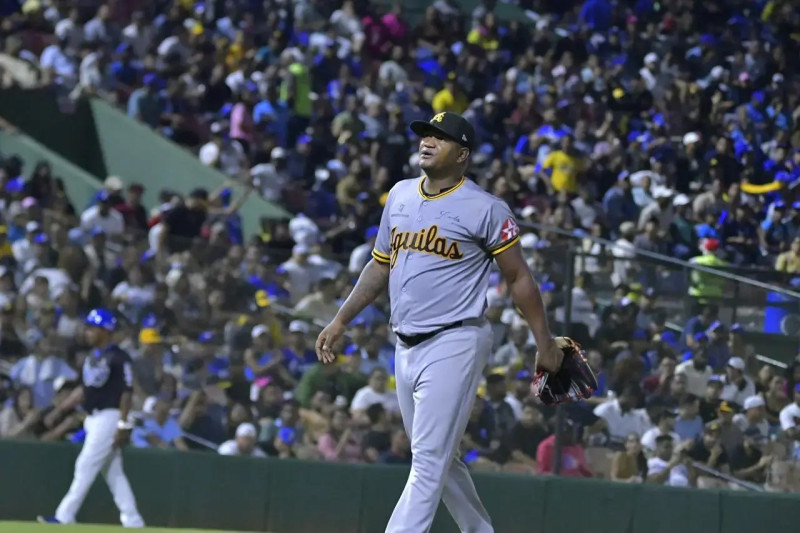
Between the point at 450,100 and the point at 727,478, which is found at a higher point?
the point at 450,100

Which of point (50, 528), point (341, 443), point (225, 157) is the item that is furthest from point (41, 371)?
point (225, 157)

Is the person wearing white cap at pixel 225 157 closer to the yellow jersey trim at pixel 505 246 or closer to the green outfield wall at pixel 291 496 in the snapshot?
the green outfield wall at pixel 291 496

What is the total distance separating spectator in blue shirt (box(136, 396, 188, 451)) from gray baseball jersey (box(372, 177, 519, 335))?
5.03 m

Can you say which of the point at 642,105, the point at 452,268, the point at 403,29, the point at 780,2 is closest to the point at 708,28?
the point at 780,2

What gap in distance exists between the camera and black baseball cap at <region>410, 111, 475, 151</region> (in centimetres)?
622

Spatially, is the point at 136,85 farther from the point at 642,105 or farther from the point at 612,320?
the point at 612,320

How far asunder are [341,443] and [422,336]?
4715mm

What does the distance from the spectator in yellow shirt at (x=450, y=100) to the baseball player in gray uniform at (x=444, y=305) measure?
1154cm

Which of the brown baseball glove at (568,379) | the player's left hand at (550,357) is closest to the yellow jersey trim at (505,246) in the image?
the player's left hand at (550,357)

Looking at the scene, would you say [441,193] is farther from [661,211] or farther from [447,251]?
[661,211]

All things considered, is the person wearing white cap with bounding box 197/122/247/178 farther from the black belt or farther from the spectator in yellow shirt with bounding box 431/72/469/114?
the black belt

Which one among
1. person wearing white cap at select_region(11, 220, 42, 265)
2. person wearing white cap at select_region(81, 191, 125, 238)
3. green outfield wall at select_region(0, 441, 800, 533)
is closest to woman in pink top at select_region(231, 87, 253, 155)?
person wearing white cap at select_region(81, 191, 125, 238)

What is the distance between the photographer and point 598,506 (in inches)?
393

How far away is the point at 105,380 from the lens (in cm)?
1003
